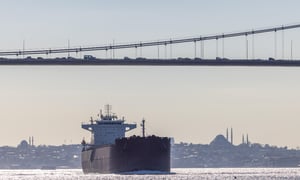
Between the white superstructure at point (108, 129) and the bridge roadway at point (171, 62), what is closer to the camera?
the bridge roadway at point (171, 62)

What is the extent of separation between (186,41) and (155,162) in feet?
45.1

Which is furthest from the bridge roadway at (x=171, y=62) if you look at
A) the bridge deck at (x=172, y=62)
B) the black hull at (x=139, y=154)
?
the black hull at (x=139, y=154)

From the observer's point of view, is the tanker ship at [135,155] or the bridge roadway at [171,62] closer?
the bridge roadway at [171,62]

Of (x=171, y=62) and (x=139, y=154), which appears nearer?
(x=171, y=62)

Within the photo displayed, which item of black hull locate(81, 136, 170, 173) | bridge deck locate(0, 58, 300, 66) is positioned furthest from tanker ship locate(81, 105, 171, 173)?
bridge deck locate(0, 58, 300, 66)

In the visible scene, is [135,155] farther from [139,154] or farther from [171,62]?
[171,62]

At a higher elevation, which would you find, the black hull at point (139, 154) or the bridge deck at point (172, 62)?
the bridge deck at point (172, 62)

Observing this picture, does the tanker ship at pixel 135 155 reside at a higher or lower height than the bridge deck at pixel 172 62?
lower

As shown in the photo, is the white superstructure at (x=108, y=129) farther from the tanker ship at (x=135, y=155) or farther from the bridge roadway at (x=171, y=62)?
the bridge roadway at (x=171, y=62)

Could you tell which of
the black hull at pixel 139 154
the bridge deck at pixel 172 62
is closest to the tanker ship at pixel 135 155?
the black hull at pixel 139 154

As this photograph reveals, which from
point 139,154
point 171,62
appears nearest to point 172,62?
point 171,62

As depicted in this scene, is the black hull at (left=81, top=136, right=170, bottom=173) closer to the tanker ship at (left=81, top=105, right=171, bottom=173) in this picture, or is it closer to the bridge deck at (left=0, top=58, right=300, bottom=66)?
the tanker ship at (left=81, top=105, right=171, bottom=173)

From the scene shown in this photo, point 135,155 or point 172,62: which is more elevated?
point 172,62

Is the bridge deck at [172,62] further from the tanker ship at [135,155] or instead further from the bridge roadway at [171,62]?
the tanker ship at [135,155]
